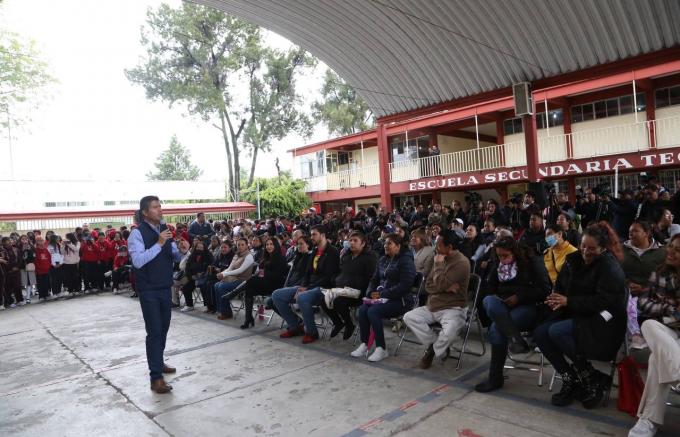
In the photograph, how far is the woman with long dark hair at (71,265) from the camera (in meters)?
12.0

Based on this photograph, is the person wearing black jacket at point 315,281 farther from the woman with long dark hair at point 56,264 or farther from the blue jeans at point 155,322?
the woman with long dark hair at point 56,264

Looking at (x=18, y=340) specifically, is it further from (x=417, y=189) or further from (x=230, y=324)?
(x=417, y=189)

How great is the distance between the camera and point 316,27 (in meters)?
8.58

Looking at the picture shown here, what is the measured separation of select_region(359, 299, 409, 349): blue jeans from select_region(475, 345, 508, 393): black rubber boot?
50.6 inches

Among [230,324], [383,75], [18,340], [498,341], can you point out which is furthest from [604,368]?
[18,340]

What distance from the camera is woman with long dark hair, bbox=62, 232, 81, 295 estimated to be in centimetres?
1196

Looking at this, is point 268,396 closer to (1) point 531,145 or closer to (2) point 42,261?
(1) point 531,145

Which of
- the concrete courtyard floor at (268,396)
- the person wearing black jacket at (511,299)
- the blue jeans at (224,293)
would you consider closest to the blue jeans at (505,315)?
the person wearing black jacket at (511,299)

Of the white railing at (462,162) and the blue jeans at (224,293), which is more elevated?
the white railing at (462,162)

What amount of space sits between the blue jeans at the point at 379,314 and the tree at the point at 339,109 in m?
28.4

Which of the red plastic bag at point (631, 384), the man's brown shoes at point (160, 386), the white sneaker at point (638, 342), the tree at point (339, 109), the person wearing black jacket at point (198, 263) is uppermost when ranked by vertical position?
the tree at point (339, 109)

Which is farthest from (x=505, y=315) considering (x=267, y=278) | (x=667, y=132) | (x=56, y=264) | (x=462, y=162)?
(x=462, y=162)

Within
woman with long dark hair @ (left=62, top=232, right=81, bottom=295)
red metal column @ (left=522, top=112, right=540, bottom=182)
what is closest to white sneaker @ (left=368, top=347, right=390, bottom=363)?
red metal column @ (left=522, top=112, right=540, bottom=182)

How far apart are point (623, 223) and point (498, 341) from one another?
16.4 feet
